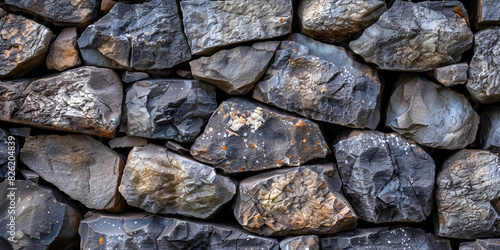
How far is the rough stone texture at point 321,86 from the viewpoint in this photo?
2158 mm

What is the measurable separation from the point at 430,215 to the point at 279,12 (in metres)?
1.40

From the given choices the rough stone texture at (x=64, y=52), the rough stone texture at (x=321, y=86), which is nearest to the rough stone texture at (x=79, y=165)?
the rough stone texture at (x=64, y=52)

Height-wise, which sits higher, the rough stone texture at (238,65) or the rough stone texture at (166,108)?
the rough stone texture at (238,65)

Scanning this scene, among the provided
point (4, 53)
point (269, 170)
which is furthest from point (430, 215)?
point (4, 53)

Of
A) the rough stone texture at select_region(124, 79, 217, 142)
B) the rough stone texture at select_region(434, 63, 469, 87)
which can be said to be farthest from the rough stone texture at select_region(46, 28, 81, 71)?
the rough stone texture at select_region(434, 63, 469, 87)

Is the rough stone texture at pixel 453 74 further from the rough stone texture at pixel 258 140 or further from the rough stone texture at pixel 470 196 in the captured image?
the rough stone texture at pixel 258 140

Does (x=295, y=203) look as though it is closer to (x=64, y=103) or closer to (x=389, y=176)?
(x=389, y=176)

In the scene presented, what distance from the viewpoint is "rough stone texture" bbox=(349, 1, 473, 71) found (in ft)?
6.92

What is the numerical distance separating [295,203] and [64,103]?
1.30 meters

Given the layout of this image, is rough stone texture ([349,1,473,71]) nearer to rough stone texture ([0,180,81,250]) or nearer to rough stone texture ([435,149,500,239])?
rough stone texture ([435,149,500,239])

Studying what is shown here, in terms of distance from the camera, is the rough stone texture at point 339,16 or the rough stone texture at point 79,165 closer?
the rough stone texture at point 339,16

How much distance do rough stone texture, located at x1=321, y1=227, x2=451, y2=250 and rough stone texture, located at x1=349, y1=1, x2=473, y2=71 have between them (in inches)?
34.3

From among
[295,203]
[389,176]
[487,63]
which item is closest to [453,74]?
[487,63]

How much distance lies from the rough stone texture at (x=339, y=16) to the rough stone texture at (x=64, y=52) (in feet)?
3.99
